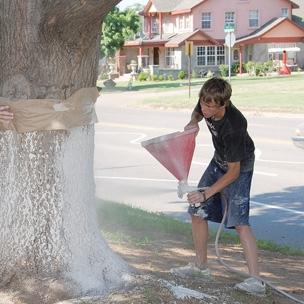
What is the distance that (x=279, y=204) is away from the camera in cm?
975

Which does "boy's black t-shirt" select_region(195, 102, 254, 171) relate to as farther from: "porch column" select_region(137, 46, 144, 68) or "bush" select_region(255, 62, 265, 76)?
"porch column" select_region(137, 46, 144, 68)

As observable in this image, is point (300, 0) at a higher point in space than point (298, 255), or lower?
higher

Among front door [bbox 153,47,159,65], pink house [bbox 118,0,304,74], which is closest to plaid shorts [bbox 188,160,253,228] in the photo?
pink house [bbox 118,0,304,74]

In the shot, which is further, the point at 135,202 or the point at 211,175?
the point at 135,202

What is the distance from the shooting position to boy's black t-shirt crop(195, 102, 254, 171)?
181 inches

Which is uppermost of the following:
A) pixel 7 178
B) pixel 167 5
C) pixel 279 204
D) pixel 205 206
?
pixel 167 5

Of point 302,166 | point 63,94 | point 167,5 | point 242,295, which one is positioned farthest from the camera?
point 167,5

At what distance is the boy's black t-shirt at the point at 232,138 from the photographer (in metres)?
4.60

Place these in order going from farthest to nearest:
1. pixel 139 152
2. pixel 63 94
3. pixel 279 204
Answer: pixel 139 152
pixel 279 204
pixel 63 94

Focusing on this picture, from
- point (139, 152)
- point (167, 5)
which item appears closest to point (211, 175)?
point (139, 152)

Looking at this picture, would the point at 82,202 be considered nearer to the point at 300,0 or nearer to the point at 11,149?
the point at 11,149

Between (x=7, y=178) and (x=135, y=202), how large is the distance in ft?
18.2

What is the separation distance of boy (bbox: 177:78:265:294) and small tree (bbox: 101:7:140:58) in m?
47.8

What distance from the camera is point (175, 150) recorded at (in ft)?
15.4
